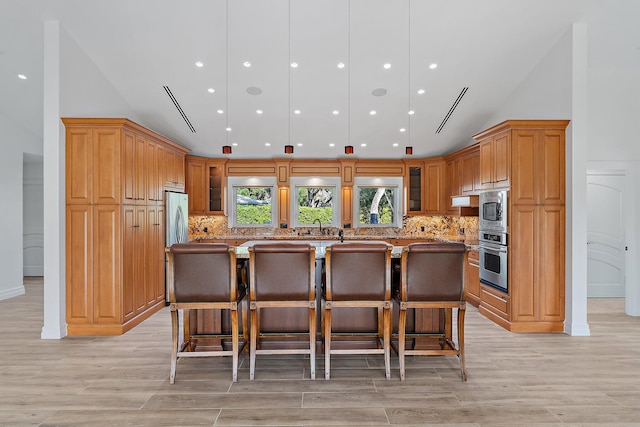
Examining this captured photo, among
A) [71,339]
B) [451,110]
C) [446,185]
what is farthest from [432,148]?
[71,339]

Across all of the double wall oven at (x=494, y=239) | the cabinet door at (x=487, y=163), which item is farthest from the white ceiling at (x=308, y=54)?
the double wall oven at (x=494, y=239)

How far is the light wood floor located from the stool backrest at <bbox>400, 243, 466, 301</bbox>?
714mm

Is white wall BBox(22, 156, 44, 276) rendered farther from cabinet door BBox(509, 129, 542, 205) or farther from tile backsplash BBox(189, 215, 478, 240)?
cabinet door BBox(509, 129, 542, 205)

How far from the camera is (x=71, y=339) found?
4.24 m

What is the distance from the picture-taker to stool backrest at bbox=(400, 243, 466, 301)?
125 inches

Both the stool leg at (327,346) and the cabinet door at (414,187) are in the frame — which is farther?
the cabinet door at (414,187)

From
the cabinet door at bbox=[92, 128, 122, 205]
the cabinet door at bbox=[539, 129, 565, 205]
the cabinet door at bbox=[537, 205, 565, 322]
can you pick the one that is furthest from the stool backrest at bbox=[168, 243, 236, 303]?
the cabinet door at bbox=[539, 129, 565, 205]

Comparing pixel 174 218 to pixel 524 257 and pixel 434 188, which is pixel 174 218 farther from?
pixel 434 188

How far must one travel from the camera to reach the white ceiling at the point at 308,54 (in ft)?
14.1

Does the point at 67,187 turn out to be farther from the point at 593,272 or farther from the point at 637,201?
the point at 593,272

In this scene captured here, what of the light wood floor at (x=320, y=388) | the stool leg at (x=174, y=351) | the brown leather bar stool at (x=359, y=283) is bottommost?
the light wood floor at (x=320, y=388)

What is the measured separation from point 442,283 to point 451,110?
12.9ft

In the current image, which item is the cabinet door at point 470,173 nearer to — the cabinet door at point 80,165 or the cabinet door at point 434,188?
the cabinet door at point 434,188

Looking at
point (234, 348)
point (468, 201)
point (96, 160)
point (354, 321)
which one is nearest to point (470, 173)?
point (468, 201)
